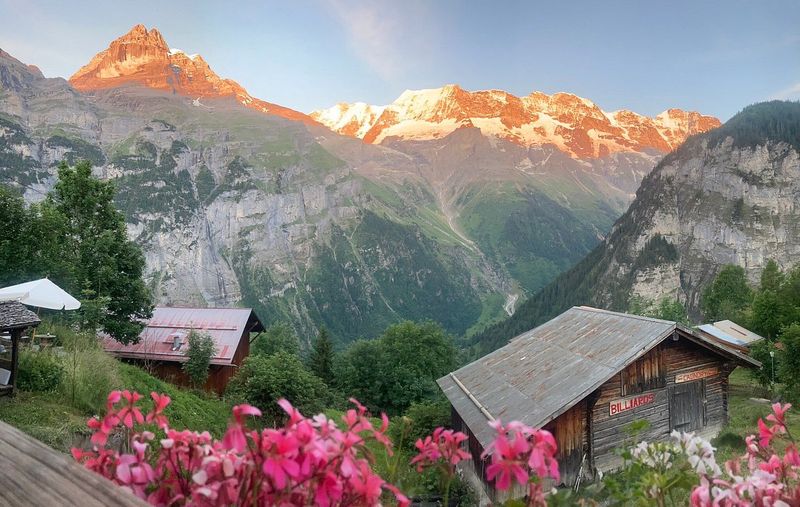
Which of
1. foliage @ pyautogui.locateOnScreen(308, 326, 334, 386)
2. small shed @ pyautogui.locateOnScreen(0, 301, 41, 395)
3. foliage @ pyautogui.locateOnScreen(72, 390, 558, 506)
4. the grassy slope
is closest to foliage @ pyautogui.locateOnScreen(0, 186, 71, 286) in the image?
the grassy slope

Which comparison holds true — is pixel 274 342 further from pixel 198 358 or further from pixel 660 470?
pixel 660 470

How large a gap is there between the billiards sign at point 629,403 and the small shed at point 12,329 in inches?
698

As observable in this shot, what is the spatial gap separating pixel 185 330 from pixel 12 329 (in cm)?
2327

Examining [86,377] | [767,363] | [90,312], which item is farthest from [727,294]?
[86,377]

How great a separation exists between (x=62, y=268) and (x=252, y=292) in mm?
153258

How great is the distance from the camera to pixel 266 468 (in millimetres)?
999

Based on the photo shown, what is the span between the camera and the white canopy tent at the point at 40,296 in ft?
49.2

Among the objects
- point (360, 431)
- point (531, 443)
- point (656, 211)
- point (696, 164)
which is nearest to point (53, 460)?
point (360, 431)

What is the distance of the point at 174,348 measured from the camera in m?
31.1

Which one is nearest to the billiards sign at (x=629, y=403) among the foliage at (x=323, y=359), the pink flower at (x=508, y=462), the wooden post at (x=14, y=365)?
the pink flower at (x=508, y=462)

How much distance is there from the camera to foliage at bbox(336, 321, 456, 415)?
136 ft

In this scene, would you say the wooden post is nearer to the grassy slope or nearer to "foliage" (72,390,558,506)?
the grassy slope

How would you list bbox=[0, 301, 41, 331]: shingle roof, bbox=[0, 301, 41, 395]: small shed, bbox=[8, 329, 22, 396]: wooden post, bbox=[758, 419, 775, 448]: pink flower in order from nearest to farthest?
bbox=[758, 419, 775, 448]: pink flower, bbox=[0, 301, 41, 331]: shingle roof, bbox=[0, 301, 41, 395]: small shed, bbox=[8, 329, 22, 396]: wooden post

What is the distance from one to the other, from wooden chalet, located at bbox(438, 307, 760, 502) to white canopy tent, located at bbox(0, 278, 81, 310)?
1429 cm
